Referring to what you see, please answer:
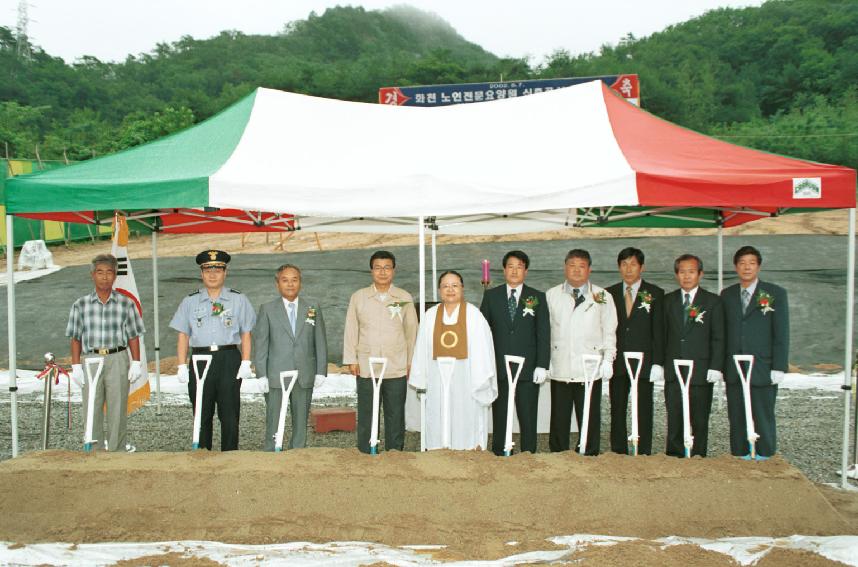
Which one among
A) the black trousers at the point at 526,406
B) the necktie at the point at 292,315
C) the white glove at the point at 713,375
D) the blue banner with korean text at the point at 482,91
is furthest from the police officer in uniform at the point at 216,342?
the blue banner with korean text at the point at 482,91

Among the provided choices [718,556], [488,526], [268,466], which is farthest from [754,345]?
[268,466]

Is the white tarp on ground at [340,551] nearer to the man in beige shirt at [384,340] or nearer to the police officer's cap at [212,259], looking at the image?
the man in beige shirt at [384,340]

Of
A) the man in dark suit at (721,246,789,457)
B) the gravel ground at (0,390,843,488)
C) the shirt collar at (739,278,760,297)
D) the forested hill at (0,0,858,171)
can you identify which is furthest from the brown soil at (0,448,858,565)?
the forested hill at (0,0,858,171)

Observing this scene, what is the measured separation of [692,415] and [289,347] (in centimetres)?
267

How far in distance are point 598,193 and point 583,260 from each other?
2.68 feet

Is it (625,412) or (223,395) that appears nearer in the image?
(223,395)

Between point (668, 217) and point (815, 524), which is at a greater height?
point (668, 217)

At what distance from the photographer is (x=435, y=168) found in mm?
4555

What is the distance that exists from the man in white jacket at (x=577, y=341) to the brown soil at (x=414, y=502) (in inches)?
46.8

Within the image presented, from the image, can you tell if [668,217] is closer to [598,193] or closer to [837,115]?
[598,193]

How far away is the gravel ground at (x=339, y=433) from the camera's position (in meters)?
5.76

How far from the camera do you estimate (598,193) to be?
4.31 metres

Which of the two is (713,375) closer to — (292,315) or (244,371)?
(292,315)

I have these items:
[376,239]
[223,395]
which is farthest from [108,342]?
[376,239]
